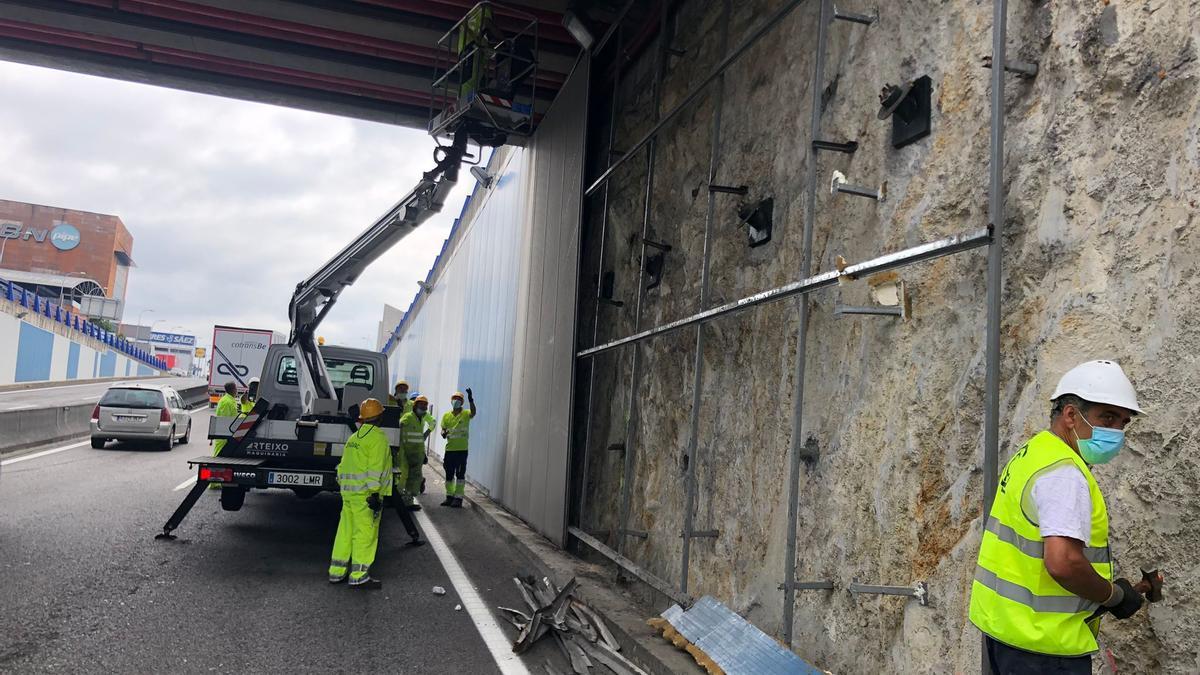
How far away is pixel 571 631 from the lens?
20.6 ft

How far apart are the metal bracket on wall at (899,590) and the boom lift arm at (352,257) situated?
8734mm

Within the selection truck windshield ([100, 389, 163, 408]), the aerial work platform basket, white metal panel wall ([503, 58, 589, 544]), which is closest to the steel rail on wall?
white metal panel wall ([503, 58, 589, 544])

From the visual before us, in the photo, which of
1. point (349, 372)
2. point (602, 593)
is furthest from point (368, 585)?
point (349, 372)

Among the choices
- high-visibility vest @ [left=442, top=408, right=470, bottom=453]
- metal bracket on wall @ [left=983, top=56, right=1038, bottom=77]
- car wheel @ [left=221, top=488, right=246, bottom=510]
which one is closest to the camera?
metal bracket on wall @ [left=983, top=56, right=1038, bottom=77]

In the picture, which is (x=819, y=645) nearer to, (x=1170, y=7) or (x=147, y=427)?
(x=1170, y=7)

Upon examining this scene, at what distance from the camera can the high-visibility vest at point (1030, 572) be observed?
107 inches

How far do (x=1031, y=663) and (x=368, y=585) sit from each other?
6354mm

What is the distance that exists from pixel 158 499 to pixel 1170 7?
42.6ft

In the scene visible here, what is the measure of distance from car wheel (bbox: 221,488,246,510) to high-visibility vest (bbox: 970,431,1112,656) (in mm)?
10241

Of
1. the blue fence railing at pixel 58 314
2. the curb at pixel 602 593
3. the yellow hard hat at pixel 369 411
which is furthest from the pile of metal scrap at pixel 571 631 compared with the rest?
the blue fence railing at pixel 58 314

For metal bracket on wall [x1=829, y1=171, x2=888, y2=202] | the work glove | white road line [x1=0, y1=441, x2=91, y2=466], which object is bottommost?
white road line [x1=0, y1=441, x2=91, y2=466]

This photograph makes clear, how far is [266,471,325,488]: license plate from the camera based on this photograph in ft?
30.4

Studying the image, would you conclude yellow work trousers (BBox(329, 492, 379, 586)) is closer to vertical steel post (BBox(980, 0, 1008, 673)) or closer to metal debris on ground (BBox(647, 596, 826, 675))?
metal debris on ground (BBox(647, 596, 826, 675))

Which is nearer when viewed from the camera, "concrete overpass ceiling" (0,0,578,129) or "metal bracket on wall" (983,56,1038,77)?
"metal bracket on wall" (983,56,1038,77)
